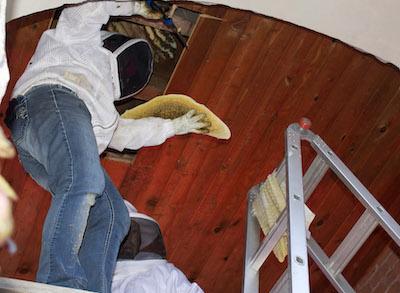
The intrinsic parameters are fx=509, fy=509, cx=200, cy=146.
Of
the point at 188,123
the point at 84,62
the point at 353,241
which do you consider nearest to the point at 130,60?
the point at 84,62

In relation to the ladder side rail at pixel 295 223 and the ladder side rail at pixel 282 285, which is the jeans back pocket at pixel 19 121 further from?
the ladder side rail at pixel 282 285

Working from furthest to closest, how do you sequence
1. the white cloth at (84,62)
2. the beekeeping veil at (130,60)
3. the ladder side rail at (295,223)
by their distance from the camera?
the beekeeping veil at (130,60), the white cloth at (84,62), the ladder side rail at (295,223)

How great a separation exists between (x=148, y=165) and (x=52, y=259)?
121cm

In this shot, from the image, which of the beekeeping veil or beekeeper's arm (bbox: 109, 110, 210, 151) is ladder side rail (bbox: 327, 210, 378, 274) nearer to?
beekeeper's arm (bbox: 109, 110, 210, 151)

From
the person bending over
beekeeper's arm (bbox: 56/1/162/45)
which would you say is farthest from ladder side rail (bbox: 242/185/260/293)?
beekeeper's arm (bbox: 56/1/162/45)

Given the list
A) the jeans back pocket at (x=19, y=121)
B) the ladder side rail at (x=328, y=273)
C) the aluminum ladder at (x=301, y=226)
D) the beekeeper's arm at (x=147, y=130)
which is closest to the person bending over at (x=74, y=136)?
the jeans back pocket at (x=19, y=121)

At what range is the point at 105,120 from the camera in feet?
6.88

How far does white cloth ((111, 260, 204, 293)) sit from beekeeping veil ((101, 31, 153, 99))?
34.8 inches

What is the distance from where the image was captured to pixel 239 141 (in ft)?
9.18

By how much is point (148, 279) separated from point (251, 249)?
68cm

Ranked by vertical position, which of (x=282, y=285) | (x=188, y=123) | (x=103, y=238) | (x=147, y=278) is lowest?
(x=147, y=278)

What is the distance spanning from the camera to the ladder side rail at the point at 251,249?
6.37 feet

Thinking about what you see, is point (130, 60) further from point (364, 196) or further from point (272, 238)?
point (364, 196)

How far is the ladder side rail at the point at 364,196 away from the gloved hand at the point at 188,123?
0.71 metres
